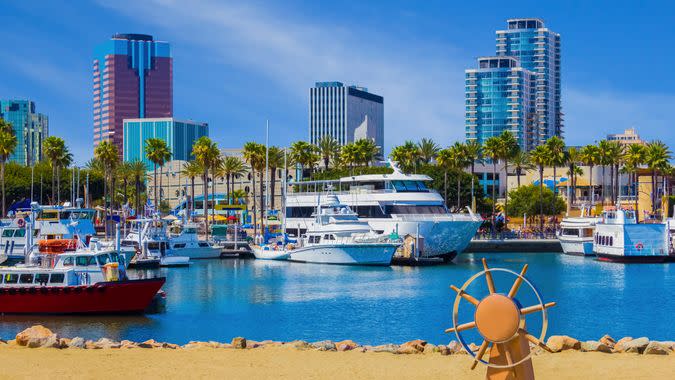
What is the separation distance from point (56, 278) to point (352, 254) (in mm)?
36804

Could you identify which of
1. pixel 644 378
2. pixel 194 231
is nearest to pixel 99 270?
pixel 644 378

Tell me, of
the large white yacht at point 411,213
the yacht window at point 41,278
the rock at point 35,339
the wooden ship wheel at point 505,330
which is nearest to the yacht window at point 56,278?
the yacht window at point 41,278

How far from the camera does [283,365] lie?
26.0 m

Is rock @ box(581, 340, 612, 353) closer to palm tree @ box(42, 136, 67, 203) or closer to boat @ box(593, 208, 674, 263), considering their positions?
boat @ box(593, 208, 674, 263)

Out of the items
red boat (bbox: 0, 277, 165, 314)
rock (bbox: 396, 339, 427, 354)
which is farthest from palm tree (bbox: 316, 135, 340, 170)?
rock (bbox: 396, 339, 427, 354)

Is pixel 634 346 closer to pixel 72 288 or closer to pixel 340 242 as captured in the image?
pixel 72 288

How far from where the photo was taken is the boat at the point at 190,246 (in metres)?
83.2

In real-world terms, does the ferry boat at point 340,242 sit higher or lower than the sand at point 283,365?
higher

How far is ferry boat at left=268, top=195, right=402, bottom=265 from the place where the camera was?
76.2 metres

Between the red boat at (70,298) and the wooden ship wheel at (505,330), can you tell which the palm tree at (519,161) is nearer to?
the red boat at (70,298)

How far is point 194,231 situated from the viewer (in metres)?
86.6

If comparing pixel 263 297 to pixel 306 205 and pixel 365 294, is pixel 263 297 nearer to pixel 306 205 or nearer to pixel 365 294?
pixel 365 294

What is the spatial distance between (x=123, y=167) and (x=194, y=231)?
61.7 meters

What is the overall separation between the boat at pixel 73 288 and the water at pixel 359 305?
0.72m
